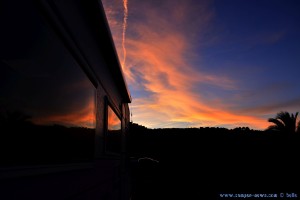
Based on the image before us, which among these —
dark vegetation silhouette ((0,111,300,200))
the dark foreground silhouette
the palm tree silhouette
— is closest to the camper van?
dark vegetation silhouette ((0,111,300,200))

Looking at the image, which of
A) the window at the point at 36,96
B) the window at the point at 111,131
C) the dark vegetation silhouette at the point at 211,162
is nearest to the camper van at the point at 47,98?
the window at the point at 36,96

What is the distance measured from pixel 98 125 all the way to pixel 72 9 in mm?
1812

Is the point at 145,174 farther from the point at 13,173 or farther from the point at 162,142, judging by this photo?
the point at 13,173

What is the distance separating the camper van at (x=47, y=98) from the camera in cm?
138

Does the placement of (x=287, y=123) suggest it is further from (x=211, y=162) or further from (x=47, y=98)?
(x=47, y=98)

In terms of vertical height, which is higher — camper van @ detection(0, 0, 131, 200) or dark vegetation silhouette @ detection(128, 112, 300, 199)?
camper van @ detection(0, 0, 131, 200)

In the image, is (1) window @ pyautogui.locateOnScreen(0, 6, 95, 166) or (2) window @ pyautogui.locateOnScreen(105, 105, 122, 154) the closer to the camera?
(1) window @ pyautogui.locateOnScreen(0, 6, 95, 166)

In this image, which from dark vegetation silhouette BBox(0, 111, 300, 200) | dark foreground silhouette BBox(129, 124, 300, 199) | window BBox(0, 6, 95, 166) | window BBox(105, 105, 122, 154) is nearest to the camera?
window BBox(0, 6, 95, 166)

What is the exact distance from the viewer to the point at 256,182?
655 inches

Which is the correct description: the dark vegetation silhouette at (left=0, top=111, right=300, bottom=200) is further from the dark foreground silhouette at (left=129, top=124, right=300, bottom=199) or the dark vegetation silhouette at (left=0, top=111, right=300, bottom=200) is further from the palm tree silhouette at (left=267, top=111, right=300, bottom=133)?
the palm tree silhouette at (left=267, top=111, right=300, bottom=133)

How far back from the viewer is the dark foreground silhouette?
1542 cm

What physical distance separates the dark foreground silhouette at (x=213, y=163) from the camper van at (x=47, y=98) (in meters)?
10.7

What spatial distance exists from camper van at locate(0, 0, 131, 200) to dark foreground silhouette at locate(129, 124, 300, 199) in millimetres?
10722

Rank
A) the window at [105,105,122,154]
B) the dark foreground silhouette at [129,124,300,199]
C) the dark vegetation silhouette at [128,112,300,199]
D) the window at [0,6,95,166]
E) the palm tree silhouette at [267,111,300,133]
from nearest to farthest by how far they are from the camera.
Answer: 1. the window at [0,6,95,166]
2. the window at [105,105,122,154]
3. the dark foreground silhouette at [129,124,300,199]
4. the dark vegetation silhouette at [128,112,300,199]
5. the palm tree silhouette at [267,111,300,133]
